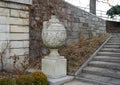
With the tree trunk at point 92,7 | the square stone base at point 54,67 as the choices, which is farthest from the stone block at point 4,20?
the tree trunk at point 92,7

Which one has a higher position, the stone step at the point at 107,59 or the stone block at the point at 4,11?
the stone block at the point at 4,11

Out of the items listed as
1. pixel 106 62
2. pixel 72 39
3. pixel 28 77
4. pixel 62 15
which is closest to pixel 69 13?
pixel 62 15

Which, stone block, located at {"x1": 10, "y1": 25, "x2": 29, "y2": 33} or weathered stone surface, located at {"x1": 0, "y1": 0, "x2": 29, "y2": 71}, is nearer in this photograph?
weathered stone surface, located at {"x1": 0, "y1": 0, "x2": 29, "y2": 71}

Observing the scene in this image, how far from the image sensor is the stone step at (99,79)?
557 cm

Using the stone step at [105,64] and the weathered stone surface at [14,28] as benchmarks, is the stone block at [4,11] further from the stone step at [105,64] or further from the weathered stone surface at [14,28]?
the stone step at [105,64]

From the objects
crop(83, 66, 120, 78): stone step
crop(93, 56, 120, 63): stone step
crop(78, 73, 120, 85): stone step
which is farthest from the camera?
crop(93, 56, 120, 63): stone step

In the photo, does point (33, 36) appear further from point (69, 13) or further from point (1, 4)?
point (69, 13)

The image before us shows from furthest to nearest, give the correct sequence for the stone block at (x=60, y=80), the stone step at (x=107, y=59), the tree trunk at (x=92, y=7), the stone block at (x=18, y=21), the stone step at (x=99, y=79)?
the tree trunk at (x=92, y=7) < the stone step at (x=107, y=59) < the stone block at (x=18, y=21) < the stone step at (x=99, y=79) < the stone block at (x=60, y=80)

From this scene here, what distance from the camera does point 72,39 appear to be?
9070 mm

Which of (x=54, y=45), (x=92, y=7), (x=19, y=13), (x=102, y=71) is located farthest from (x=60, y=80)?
(x=92, y=7)

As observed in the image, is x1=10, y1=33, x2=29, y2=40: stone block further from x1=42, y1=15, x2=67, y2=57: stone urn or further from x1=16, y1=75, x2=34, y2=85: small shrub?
x1=16, y1=75, x2=34, y2=85: small shrub

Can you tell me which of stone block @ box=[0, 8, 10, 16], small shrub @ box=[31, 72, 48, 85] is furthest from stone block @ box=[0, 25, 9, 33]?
small shrub @ box=[31, 72, 48, 85]

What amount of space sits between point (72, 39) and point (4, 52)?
3674 millimetres

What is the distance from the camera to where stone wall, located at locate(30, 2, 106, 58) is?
7420 millimetres
